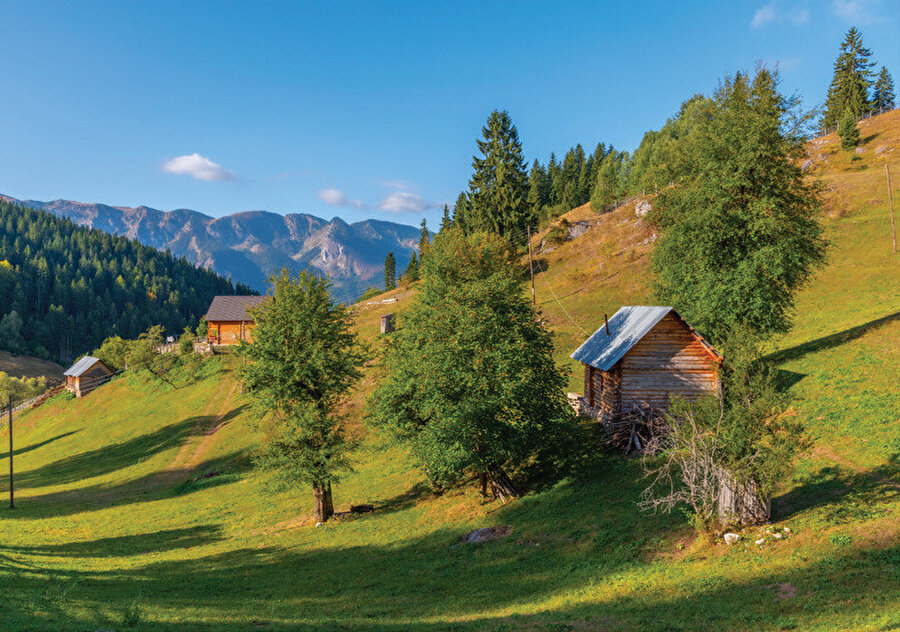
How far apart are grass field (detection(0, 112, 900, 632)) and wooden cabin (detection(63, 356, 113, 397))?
38.8m

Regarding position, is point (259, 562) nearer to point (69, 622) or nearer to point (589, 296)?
point (69, 622)

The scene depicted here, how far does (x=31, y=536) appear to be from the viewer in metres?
33.7

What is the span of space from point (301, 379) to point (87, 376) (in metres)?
80.0

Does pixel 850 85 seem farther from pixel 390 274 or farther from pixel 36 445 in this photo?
pixel 36 445

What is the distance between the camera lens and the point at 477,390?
26484 millimetres

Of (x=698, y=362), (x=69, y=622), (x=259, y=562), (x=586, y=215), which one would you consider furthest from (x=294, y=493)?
(x=586, y=215)

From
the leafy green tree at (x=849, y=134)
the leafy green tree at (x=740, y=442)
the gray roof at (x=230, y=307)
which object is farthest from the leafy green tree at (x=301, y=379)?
the leafy green tree at (x=849, y=134)

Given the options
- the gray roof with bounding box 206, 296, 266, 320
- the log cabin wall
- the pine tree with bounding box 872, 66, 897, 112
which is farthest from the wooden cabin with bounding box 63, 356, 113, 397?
the pine tree with bounding box 872, 66, 897, 112

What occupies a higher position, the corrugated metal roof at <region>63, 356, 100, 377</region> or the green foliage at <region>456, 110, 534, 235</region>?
the green foliage at <region>456, 110, 534, 235</region>

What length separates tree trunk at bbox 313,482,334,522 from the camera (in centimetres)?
3081

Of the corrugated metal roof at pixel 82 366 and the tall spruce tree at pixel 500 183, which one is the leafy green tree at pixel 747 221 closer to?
the tall spruce tree at pixel 500 183

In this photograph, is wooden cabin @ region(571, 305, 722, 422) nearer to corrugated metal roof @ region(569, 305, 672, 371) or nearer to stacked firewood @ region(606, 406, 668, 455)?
corrugated metal roof @ region(569, 305, 672, 371)

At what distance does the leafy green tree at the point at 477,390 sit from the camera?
25922mm

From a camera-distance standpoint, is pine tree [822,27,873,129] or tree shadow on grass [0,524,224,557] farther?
pine tree [822,27,873,129]
